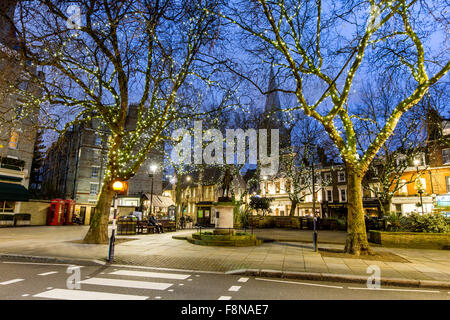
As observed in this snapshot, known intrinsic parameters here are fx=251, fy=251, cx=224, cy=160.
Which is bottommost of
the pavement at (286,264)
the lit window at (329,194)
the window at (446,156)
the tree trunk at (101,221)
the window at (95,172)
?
the pavement at (286,264)

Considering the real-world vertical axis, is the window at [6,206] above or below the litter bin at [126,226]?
above

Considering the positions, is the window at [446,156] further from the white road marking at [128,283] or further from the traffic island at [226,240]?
the white road marking at [128,283]

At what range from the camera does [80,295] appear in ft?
15.2

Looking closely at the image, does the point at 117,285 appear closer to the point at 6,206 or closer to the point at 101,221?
the point at 101,221

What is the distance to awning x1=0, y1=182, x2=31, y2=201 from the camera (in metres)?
21.9

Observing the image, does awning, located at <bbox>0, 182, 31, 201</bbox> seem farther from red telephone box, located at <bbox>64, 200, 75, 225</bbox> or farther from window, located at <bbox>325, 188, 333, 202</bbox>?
window, located at <bbox>325, 188, 333, 202</bbox>

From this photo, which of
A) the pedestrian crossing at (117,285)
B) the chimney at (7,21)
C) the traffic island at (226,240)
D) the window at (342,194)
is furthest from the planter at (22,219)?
the window at (342,194)

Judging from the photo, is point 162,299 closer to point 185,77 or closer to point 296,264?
point 296,264

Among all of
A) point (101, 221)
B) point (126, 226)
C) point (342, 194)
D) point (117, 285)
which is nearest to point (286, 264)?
point (117, 285)

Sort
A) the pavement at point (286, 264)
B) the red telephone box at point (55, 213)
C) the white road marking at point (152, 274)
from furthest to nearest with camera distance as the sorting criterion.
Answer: the red telephone box at point (55, 213)
the pavement at point (286, 264)
the white road marking at point (152, 274)

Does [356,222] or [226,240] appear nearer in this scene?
[356,222]

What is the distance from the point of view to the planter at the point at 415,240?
13.1m

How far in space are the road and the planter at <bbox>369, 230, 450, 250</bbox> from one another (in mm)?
8506

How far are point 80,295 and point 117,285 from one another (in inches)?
35.6
